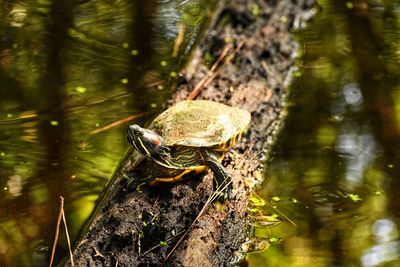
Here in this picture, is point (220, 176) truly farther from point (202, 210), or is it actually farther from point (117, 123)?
point (117, 123)

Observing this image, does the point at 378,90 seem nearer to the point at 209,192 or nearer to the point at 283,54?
the point at 283,54

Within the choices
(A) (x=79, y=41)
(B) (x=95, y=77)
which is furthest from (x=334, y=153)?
(A) (x=79, y=41)

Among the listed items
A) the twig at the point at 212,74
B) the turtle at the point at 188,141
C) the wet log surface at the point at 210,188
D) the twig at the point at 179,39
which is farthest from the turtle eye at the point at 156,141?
the twig at the point at 179,39

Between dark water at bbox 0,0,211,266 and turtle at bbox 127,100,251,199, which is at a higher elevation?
turtle at bbox 127,100,251,199

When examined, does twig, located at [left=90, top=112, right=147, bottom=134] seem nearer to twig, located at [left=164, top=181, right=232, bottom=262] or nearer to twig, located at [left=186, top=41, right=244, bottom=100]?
twig, located at [left=186, top=41, right=244, bottom=100]

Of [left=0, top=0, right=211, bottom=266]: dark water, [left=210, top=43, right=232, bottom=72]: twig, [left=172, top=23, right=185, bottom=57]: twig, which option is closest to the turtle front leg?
[left=0, top=0, right=211, bottom=266]: dark water
